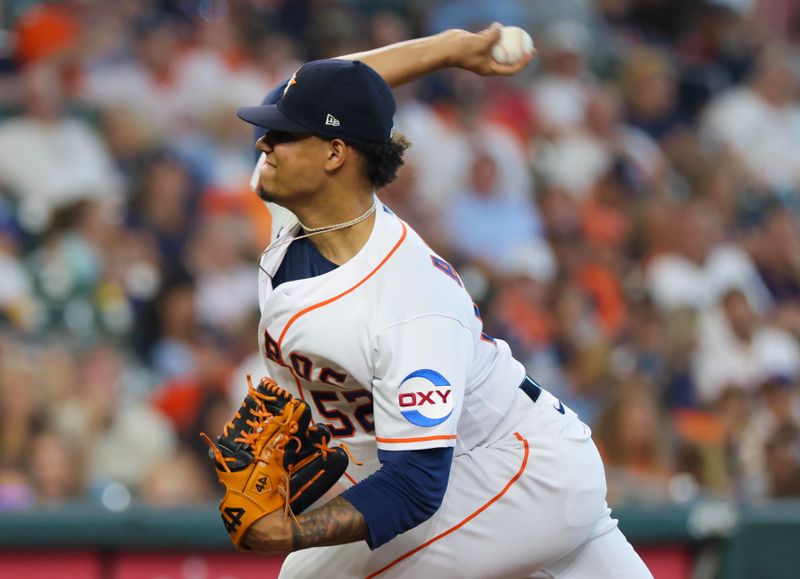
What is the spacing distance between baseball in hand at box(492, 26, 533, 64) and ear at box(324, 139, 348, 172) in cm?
75

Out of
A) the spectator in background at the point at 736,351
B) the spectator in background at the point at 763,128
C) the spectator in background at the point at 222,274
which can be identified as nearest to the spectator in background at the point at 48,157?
the spectator in background at the point at 222,274

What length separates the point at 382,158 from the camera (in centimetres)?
308

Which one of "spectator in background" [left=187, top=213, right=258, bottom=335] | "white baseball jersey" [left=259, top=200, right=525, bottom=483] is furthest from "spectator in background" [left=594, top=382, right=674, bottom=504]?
"white baseball jersey" [left=259, top=200, right=525, bottom=483]

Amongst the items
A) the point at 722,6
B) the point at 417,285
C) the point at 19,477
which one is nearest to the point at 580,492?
the point at 417,285

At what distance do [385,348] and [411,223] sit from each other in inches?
179

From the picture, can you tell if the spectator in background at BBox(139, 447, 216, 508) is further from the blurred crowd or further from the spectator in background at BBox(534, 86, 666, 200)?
the spectator in background at BBox(534, 86, 666, 200)

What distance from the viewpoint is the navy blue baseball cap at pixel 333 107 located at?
2955mm

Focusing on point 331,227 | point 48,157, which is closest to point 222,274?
point 48,157

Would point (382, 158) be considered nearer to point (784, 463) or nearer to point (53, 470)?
point (53, 470)

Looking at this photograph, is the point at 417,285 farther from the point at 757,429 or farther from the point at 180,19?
the point at 180,19

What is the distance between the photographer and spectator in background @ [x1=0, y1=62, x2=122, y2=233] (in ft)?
21.7

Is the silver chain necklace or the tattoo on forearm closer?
the tattoo on forearm

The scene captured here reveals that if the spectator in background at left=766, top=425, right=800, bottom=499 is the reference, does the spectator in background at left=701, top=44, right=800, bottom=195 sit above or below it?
below

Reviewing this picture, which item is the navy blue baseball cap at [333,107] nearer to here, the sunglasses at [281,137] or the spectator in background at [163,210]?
the sunglasses at [281,137]
